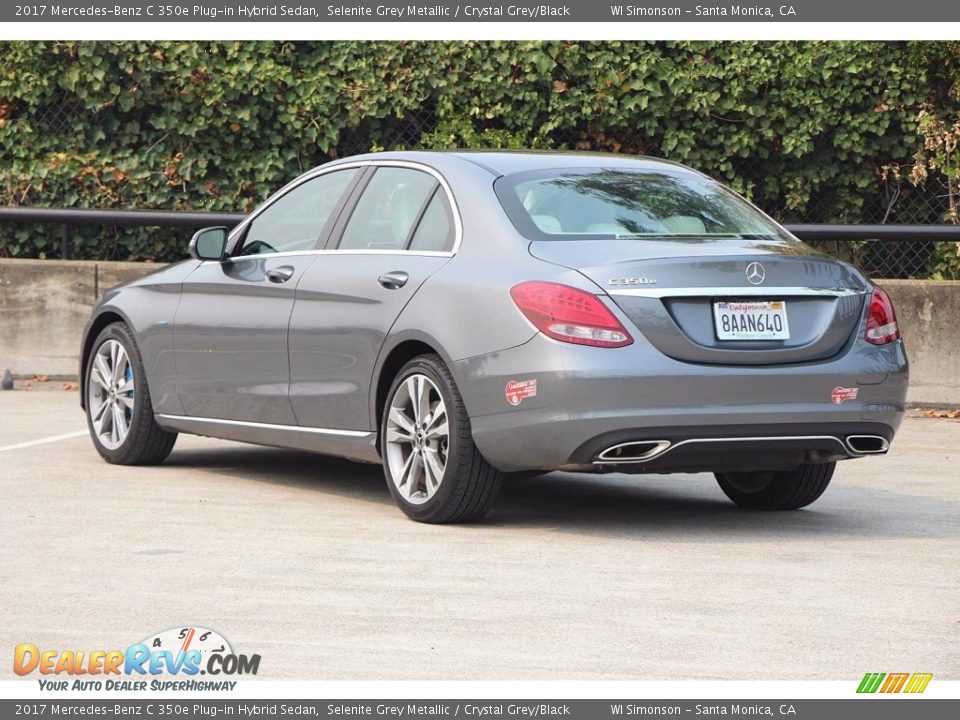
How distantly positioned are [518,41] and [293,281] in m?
6.76

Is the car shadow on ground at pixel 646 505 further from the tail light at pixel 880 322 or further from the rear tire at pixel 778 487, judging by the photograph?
the tail light at pixel 880 322

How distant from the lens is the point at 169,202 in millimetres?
15969

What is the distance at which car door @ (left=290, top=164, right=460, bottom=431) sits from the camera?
26.9 feet

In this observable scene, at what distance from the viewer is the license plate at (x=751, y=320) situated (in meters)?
7.48

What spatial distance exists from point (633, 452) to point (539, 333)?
24.0 inches

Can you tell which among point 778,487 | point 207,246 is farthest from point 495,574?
point 207,246

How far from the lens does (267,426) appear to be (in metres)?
9.02

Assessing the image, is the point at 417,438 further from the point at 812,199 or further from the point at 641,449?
the point at 812,199

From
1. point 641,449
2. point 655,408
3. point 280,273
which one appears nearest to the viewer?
point 655,408
